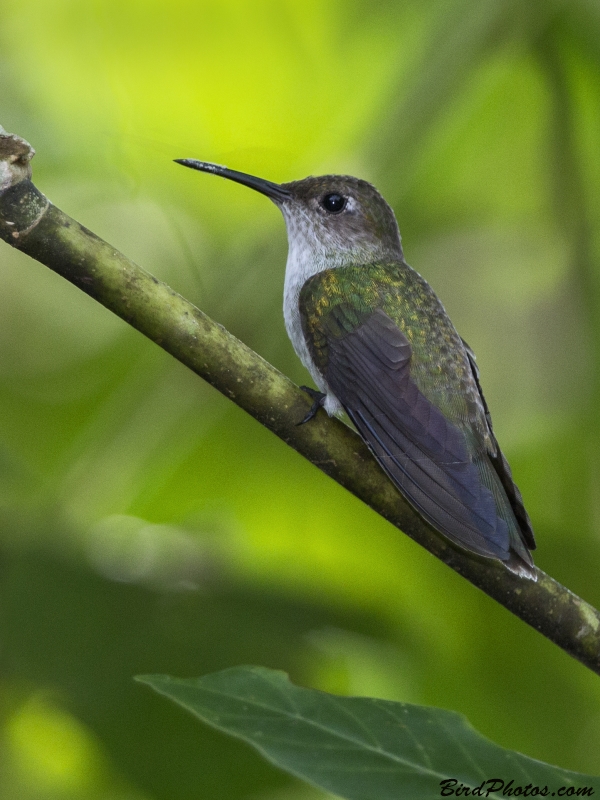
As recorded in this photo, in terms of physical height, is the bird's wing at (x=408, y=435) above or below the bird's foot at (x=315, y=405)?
above

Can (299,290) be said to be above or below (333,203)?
below

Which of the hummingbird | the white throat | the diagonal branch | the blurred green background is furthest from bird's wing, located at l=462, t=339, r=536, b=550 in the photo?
the blurred green background

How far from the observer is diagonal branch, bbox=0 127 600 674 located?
645 mm

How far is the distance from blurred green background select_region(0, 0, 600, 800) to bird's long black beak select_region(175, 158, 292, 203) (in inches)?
6.0

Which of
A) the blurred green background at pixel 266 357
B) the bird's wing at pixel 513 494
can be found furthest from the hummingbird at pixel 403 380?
the blurred green background at pixel 266 357

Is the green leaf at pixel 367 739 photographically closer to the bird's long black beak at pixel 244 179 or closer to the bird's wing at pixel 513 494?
the bird's wing at pixel 513 494

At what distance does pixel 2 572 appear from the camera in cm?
112

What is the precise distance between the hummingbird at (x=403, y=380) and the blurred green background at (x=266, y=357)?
0.63 ft

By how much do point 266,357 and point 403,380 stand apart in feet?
1.29

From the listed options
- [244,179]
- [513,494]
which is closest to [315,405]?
[513,494]

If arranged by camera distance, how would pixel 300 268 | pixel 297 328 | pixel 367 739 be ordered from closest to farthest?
1. pixel 367 739
2. pixel 297 328
3. pixel 300 268

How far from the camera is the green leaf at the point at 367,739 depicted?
60 centimetres

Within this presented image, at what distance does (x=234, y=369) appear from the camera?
70 cm

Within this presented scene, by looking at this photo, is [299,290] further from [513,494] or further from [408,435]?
[513,494]
